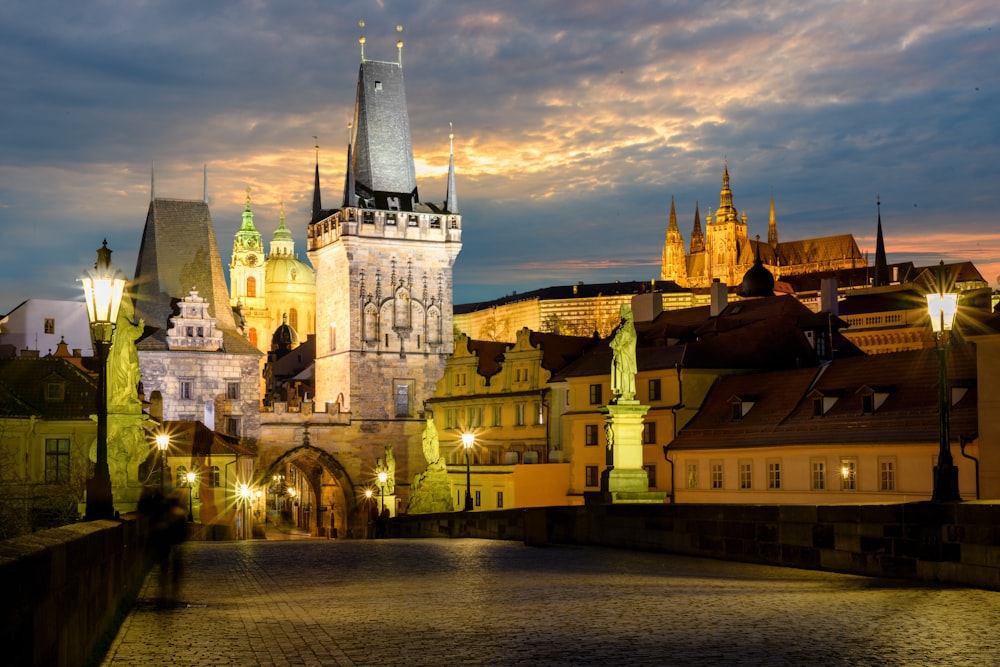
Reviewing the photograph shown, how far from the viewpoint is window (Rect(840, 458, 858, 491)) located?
44.2 meters

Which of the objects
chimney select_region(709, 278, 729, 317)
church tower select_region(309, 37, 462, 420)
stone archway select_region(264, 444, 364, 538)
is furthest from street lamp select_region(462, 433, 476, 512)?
church tower select_region(309, 37, 462, 420)

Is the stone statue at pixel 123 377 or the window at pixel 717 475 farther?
the window at pixel 717 475

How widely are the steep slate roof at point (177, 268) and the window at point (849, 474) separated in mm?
42313

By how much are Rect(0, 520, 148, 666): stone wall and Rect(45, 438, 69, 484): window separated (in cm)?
4530

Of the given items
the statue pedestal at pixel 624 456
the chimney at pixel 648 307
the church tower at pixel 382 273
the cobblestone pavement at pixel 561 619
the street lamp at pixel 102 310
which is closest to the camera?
the cobblestone pavement at pixel 561 619

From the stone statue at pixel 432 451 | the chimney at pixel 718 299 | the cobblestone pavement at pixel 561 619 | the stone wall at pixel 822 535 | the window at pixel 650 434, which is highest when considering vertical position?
the chimney at pixel 718 299

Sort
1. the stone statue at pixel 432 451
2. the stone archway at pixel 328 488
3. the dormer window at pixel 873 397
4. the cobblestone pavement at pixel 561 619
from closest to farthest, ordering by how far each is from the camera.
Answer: the cobblestone pavement at pixel 561 619 → the dormer window at pixel 873 397 → the stone statue at pixel 432 451 → the stone archway at pixel 328 488

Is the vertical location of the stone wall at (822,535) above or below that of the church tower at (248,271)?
below

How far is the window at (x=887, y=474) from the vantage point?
42.9 metres

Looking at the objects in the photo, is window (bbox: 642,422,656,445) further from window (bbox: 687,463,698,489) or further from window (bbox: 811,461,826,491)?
window (bbox: 811,461,826,491)

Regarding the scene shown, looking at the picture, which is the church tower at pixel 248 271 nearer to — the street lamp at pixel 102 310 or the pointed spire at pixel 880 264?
the pointed spire at pixel 880 264

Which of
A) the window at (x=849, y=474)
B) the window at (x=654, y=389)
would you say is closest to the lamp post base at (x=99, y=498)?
the window at (x=849, y=474)

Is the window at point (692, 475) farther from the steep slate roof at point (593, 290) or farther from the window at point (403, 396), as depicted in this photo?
the steep slate roof at point (593, 290)

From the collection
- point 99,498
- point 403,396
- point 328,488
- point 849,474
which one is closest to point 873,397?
point 849,474
